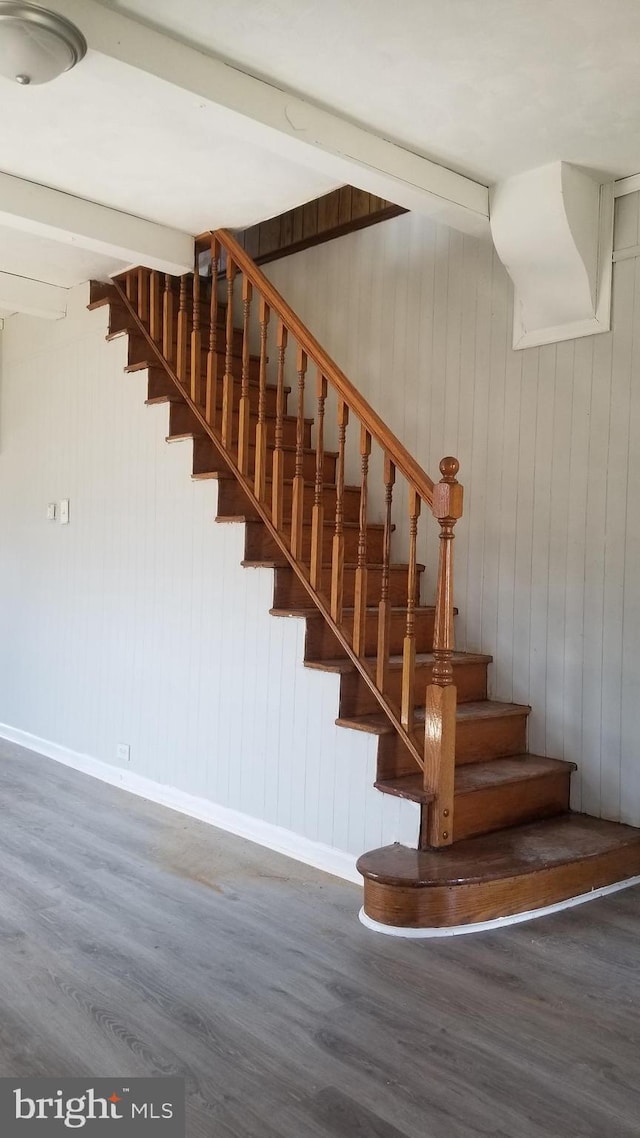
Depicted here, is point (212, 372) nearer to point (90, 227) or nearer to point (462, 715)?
point (90, 227)

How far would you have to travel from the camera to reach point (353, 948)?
2609mm

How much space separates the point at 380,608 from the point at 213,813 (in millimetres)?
1449

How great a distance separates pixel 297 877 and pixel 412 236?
2.92m

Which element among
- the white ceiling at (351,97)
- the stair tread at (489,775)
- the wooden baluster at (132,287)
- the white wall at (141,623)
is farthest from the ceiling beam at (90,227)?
the stair tread at (489,775)

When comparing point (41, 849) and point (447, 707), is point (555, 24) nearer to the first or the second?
→ point (447, 707)

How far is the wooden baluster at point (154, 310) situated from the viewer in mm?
4363

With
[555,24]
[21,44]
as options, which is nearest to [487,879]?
[555,24]

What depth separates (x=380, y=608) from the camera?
3.08 m

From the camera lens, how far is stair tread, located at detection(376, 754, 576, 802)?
9.86ft

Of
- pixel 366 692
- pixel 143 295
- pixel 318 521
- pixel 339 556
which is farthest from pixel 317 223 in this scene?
pixel 366 692

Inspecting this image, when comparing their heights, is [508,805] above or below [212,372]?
below

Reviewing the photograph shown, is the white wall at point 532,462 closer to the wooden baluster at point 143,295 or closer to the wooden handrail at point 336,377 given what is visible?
the wooden handrail at point 336,377

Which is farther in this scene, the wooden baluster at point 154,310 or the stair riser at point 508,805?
the wooden baluster at point 154,310

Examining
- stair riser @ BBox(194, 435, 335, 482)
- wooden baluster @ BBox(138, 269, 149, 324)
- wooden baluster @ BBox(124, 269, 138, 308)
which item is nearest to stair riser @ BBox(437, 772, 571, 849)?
stair riser @ BBox(194, 435, 335, 482)
